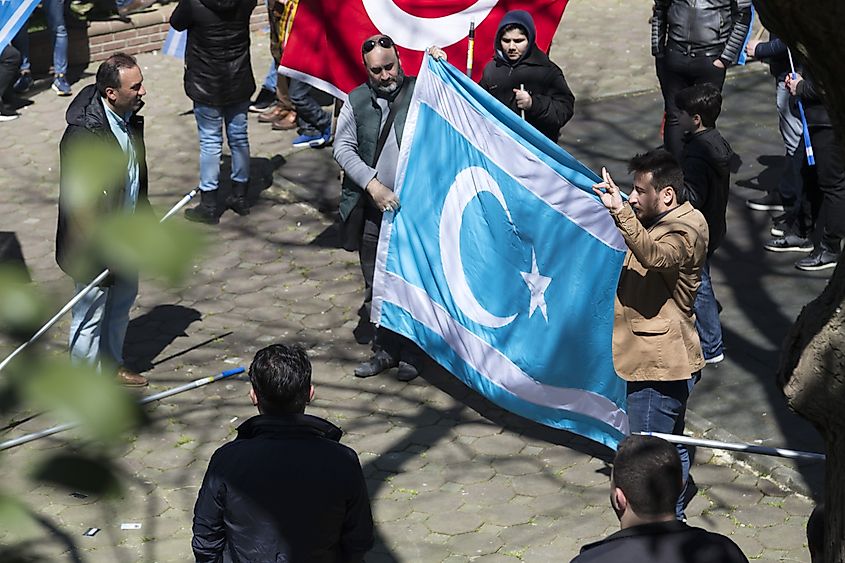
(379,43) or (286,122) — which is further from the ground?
(379,43)

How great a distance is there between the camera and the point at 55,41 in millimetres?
12461

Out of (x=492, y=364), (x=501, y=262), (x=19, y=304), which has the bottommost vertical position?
(x=492, y=364)

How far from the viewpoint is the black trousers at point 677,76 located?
907cm

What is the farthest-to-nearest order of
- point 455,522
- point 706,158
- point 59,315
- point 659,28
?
point 659,28 < point 706,158 < point 455,522 < point 59,315

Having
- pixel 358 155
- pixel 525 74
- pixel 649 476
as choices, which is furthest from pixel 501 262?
pixel 649 476

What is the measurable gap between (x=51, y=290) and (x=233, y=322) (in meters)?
6.79

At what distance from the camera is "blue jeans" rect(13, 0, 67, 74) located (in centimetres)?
1241

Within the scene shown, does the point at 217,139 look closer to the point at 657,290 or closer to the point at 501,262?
the point at 501,262

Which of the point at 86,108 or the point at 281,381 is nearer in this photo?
the point at 281,381

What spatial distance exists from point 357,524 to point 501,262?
2668 mm

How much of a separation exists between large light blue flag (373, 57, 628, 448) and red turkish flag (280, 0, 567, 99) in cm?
133

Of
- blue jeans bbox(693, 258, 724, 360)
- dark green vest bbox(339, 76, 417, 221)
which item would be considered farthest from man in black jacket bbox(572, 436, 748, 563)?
dark green vest bbox(339, 76, 417, 221)

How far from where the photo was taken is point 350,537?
388 centimetres

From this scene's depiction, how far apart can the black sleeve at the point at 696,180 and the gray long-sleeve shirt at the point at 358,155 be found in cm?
159
